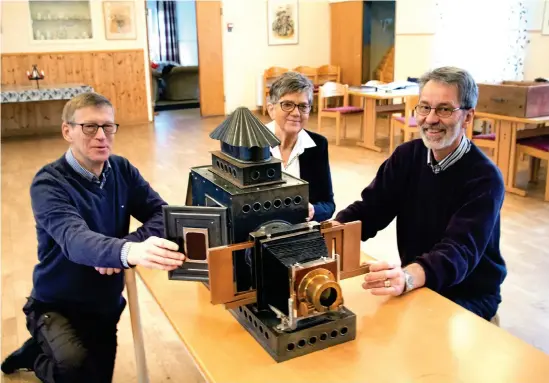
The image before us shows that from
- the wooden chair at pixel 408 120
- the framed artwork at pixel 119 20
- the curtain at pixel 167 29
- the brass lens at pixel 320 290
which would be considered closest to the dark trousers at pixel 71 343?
the brass lens at pixel 320 290

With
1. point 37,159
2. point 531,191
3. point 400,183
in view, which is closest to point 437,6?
point 531,191

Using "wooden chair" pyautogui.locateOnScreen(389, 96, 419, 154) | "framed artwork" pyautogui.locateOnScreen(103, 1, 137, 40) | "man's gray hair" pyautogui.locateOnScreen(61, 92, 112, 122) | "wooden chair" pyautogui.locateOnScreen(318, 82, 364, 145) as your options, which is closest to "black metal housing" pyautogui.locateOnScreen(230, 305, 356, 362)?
"man's gray hair" pyautogui.locateOnScreen(61, 92, 112, 122)

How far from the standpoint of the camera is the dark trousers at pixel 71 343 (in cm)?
185

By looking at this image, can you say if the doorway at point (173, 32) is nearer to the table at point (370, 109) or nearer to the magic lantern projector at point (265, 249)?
the table at point (370, 109)

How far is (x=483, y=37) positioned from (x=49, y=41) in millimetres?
5965

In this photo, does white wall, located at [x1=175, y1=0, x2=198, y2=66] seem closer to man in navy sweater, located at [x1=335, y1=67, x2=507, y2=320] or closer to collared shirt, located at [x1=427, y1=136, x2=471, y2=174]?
man in navy sweater, located at [x1=335, y1=67, x2=507, y2=320]

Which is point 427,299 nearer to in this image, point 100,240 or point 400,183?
point 400,183

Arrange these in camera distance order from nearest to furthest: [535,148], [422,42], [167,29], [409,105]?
[535,148] → [409,105] → [422,42] → [167,29]

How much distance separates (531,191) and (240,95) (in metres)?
5.73

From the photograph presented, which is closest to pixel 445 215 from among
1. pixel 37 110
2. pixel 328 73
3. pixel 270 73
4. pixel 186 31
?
pixel 37 110

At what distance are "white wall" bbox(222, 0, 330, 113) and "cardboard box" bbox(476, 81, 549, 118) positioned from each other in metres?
5.26

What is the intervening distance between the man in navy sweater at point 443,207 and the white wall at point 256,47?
770 centimetres

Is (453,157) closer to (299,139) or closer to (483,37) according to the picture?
(299,139)

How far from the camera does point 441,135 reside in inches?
→ 67.5
